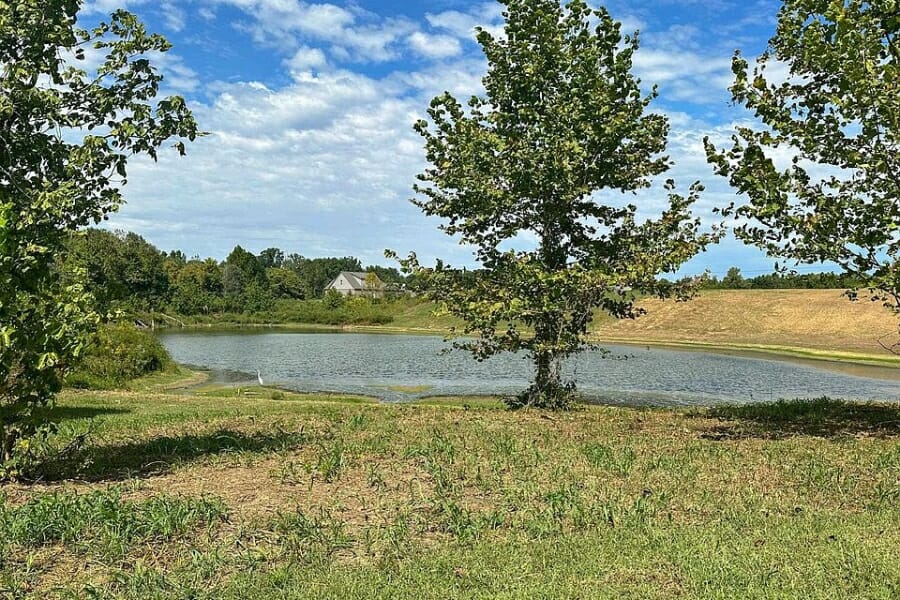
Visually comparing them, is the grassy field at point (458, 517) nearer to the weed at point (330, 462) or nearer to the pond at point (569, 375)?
the weed at point (330, 462)

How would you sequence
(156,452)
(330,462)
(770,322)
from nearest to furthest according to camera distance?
1. (330,462)
2. (156,452)
3. (770,322)

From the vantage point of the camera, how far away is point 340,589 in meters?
4.74

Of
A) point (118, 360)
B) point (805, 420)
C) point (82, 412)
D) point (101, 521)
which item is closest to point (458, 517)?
point (101, 521)

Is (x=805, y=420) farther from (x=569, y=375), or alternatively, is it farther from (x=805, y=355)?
(x=805, y=355)

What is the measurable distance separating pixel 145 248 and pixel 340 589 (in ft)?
362

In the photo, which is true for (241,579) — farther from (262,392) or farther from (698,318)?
(698,318)

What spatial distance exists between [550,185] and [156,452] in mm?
8524

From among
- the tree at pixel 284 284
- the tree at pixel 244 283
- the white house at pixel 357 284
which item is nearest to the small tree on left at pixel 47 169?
the tree at pixel 244 283

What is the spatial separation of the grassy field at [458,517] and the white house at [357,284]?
11343cm

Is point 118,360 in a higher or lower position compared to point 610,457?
lower

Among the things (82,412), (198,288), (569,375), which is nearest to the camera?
(82,412)

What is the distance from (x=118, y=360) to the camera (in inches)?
1216

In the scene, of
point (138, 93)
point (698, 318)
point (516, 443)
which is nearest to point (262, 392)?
point (516, 443)

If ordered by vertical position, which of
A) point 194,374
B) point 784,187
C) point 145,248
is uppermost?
point 145,248
